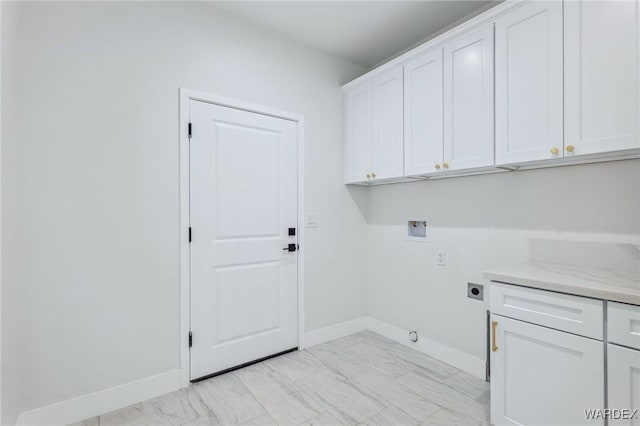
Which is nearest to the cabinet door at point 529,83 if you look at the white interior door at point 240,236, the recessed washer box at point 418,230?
the recessed washer box at point 418,230

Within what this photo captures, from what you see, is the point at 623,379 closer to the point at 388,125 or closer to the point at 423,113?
the point at 423,113

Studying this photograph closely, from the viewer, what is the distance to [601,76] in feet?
5.05

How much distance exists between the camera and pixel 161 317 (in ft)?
6.99

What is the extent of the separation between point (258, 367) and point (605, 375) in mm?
2133

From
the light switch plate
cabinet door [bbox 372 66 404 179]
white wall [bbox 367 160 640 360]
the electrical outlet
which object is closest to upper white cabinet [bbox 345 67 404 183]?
cabinet door [bbox 372 66 404 179]

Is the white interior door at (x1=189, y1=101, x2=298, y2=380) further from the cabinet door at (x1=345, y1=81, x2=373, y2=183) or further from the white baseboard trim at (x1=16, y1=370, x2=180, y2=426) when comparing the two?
the cabinet door at (x1=345, y1=81, x2=373, y2=183)

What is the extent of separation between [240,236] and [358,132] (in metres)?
1.48

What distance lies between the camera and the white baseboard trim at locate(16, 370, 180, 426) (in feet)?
5.75

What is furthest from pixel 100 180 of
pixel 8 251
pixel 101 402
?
pixel 101 402

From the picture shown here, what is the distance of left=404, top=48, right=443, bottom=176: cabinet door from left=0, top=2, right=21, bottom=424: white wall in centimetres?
242

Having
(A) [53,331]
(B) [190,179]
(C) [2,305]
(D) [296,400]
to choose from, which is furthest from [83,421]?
(B) [190,179]

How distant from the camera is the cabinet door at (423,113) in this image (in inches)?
90.0

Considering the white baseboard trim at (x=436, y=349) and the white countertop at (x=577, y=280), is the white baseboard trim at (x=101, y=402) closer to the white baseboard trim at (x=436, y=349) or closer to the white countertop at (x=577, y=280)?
the white baseboard trim at (x=436, y=349)

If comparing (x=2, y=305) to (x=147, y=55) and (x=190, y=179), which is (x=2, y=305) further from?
(x=147, y=55)
